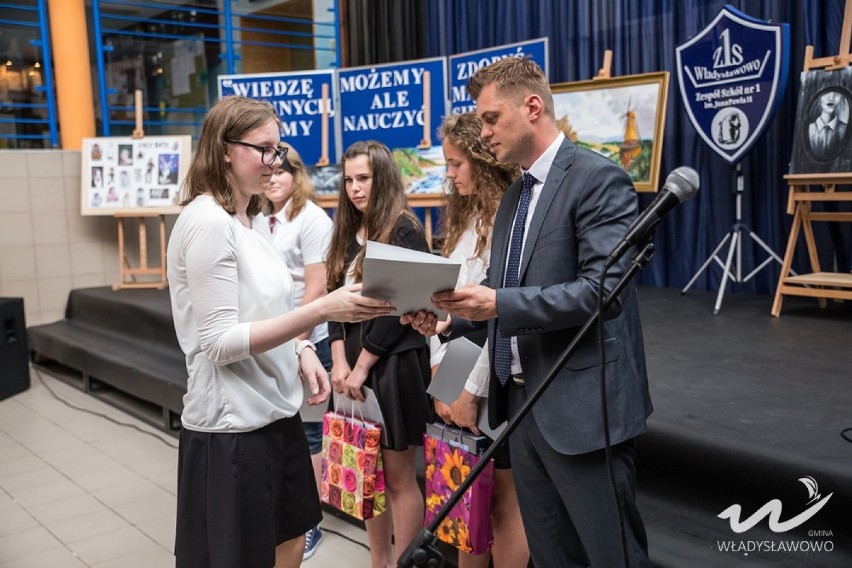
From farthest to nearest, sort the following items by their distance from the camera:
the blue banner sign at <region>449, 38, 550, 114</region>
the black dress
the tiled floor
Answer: the blue banner sign at <region>449, 38, 550, 114</region> → the tiled floor → the black dress

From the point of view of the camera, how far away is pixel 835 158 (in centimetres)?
417

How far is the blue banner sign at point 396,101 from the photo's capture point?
5.87 meters

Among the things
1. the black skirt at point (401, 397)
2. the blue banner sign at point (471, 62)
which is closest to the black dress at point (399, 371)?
the black skirt at point (401, 397)

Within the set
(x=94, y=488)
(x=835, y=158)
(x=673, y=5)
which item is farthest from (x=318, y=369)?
(x=673, y=5)

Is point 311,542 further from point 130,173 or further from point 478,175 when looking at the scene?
point 130,173

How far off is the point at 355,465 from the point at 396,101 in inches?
158

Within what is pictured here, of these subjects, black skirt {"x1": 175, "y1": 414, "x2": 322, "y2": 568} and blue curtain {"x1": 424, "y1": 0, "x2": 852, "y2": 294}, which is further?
blue curtain {"x1": 424, "y1": 0, "x2": 852, "y2": 294}

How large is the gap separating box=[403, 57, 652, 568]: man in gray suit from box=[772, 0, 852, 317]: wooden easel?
2842mm

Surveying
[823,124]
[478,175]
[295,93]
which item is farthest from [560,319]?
[295,93]

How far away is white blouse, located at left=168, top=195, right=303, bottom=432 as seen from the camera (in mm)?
1759

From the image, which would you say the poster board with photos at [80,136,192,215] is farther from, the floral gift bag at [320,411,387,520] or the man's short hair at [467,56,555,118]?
the man's short hair at [467,56,555,118]

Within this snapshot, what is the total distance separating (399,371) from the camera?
2.59 metres

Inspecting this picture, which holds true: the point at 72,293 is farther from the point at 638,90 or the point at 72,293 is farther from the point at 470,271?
the point at 470,271

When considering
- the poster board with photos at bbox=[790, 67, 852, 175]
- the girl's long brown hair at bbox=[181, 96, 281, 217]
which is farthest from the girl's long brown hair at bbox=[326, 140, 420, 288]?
the poster board with photos at bbox=[790, 67, 852, 175]
